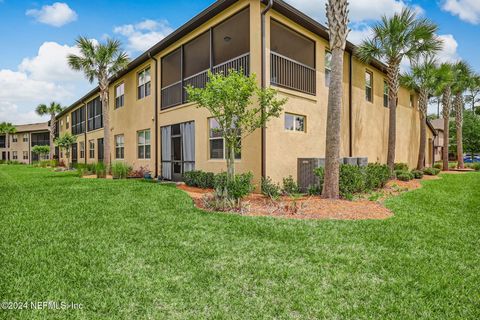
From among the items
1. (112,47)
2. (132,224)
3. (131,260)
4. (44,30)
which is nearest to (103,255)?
(131,260)

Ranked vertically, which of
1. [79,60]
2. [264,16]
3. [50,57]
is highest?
[50,57]

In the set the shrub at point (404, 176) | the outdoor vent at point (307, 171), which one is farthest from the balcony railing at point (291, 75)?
the shrub at point (404, 176)

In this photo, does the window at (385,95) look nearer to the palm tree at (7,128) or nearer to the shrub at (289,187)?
the shrub at (289,187)

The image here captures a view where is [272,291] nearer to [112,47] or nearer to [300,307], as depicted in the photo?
[300,307]

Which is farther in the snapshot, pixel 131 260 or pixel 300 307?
pixel 131 260

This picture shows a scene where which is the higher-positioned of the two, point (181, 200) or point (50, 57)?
point (50, 57)

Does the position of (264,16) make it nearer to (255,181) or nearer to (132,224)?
(255,181)

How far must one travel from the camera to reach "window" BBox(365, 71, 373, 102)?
16.2m

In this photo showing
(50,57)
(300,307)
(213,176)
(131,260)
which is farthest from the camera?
(50,57)

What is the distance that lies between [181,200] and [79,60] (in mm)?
15684

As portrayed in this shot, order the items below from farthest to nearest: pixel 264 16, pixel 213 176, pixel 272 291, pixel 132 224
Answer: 1. pixel 213 176
2. pixel 264 16
3. pixel 132 224
4. pixel 272 291

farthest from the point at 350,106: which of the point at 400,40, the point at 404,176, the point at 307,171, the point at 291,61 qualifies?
the point at 307,171

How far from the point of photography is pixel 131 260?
4.07 meters

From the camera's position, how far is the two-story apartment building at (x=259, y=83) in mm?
10172
